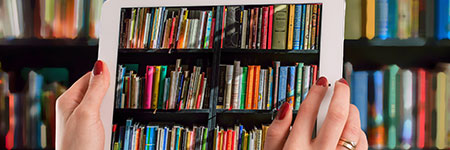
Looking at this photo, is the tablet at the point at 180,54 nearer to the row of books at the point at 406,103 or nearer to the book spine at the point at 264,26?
the book spine at the point at 264,26

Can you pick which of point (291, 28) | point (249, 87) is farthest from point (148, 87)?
point (291, 28)

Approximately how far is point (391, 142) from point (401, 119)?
3.1 inches

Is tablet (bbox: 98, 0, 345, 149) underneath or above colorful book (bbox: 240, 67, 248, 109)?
above

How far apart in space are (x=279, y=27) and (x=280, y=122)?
19cm

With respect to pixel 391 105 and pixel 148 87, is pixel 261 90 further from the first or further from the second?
pixel 391 105

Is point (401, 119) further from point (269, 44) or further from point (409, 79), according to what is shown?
point (269, 44)

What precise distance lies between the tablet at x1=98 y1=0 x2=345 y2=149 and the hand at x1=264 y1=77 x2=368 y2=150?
36 mm

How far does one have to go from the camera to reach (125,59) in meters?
0.63

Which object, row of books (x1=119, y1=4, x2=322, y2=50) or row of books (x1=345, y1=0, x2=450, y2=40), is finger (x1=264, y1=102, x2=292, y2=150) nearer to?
row of books (x1=119, y1=4, x2=322, y2=50)

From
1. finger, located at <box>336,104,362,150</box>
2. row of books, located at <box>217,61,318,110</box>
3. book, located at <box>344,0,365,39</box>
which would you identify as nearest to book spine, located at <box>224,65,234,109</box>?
row of books, located at <box>217,61,318,110</box>

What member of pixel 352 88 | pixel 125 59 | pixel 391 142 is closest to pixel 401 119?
pixel 391 142

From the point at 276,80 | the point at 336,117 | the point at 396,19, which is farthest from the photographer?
the point at 396,19

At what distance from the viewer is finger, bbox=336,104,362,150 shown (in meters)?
0.54

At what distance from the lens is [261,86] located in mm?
622
